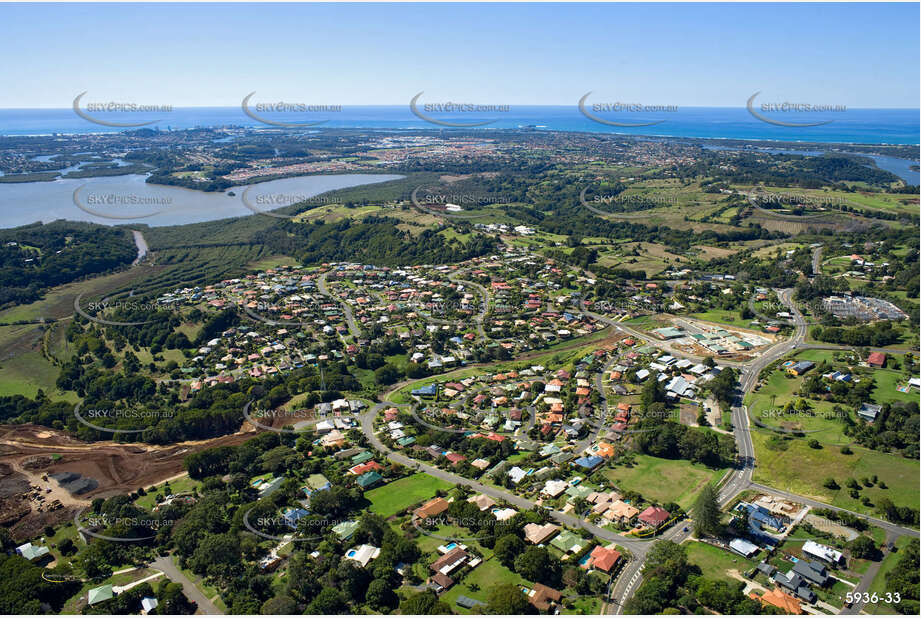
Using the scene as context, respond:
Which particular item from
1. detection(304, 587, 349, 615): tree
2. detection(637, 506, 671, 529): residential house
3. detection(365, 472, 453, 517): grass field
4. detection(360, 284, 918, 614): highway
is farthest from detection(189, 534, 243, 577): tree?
detection(637, 506, 671, 529): residential house

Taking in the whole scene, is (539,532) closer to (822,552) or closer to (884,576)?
(822,552)

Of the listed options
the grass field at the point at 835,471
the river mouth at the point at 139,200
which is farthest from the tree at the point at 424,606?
the river mouth at the point at 139,200

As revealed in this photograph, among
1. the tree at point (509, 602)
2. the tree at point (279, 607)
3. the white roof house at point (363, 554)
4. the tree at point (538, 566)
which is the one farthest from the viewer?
the white roof house at point (363, 554)

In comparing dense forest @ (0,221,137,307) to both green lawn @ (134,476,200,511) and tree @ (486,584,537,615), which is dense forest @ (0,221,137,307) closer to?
green lawn @ (134,476,200,511)

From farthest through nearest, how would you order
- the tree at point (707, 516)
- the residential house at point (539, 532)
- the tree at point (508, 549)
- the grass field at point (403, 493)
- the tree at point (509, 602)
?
the grass field at point (403, 493), the residential house at point (539, 532), the tree at point (707, 516), the tree at point (508, 549), the tree at point (509, 602)

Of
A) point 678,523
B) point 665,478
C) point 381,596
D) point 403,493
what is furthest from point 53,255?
point 678,523

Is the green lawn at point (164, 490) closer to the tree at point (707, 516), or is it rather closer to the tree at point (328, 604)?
the tree at point (328, 604)
